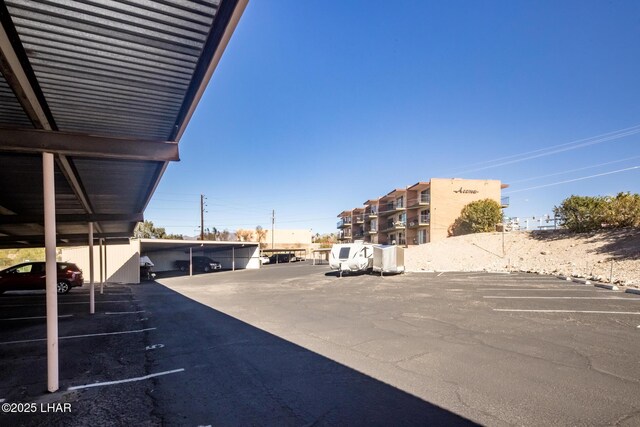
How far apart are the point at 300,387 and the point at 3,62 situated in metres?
5.13

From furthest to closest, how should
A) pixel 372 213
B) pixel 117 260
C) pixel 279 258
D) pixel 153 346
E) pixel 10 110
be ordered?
1. pixel 372 213
2. pixel 279 258
3. pixel 117 260
4. pixel 153 346
5. pixel 10 110

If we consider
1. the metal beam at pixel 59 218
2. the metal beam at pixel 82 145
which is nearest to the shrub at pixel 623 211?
the metal beam at pixel 82 145

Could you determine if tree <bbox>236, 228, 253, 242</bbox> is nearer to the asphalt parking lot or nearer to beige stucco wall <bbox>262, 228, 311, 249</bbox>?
beige stucco wall <bbox>262, 228, 311, 249</bbox>

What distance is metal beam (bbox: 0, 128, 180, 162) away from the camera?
16.3 feet

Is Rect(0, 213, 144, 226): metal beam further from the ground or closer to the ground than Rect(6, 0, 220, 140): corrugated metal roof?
closer to the ground

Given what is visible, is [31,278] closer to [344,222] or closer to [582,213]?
[582,213]

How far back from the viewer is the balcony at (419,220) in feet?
163

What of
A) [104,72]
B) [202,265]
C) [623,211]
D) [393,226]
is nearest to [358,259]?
[202,265]

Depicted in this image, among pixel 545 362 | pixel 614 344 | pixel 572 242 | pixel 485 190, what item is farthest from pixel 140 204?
pixel 485 190

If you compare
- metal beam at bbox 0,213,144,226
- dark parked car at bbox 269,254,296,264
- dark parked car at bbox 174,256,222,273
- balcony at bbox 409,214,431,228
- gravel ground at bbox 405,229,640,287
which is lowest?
dark parked car at bbox 269,254,296,264

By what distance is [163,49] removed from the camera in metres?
3.99

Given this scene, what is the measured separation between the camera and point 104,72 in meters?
4.43

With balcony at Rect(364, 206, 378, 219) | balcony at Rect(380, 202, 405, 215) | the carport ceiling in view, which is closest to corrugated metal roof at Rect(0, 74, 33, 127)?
the carport ceiling

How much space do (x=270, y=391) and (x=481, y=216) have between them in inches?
1746
